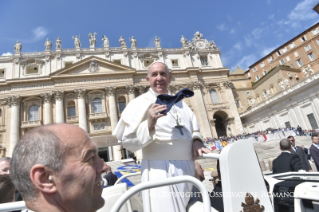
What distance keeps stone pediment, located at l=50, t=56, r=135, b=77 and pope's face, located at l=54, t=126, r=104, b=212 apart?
87.8 ft

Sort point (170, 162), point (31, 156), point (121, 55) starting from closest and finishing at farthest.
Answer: point (31, 156) → point (170, 162) → point (121, 55)

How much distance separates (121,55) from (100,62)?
429cm

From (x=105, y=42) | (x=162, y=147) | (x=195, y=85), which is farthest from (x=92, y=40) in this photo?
(x=162, y=147)

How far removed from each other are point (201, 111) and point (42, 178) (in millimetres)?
27816

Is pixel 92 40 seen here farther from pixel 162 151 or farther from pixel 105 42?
pixel 162 151

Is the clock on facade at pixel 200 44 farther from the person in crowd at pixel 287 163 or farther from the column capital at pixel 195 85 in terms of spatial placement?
the person in crowd at pixel 287 163

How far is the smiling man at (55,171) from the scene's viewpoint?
904mm

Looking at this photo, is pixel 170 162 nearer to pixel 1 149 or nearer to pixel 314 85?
pixel 314 85

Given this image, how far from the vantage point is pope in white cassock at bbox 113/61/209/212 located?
5.06ft

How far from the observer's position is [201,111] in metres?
27.9

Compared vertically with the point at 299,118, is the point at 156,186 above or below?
below

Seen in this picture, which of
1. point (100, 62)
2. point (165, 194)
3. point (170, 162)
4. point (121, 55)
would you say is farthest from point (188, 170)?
point (121, 55)

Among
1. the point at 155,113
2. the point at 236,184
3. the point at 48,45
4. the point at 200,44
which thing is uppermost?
the point at 48,45

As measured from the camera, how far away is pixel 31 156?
0.94 m
